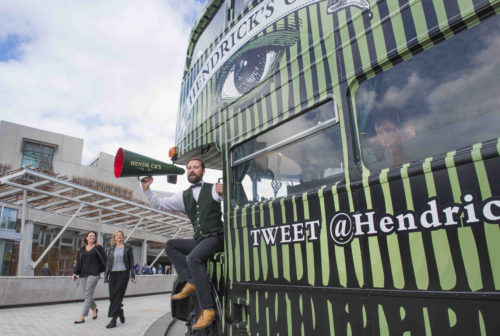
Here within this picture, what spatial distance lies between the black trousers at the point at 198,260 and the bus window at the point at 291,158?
0.64 metres

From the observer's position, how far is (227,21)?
151 inches

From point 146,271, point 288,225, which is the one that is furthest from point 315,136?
point 146,271

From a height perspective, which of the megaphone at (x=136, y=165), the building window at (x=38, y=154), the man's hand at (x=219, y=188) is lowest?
the man's hand at (x=219, y=188)

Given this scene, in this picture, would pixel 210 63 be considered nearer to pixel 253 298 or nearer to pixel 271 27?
pixel 271 27

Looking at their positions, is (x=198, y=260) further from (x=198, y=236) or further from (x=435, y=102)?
(x=435, y=102)

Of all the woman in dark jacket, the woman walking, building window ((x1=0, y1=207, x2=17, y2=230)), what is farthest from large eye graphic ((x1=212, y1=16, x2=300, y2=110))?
building window ((x1=0, y1=207, x2=17, y2=230))

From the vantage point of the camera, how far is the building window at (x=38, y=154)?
105 ft

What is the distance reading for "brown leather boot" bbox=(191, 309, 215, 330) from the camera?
3248 millimetres

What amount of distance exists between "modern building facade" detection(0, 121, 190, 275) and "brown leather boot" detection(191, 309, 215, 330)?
853cm

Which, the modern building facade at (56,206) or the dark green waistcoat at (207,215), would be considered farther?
the modern building facade at (56,206)

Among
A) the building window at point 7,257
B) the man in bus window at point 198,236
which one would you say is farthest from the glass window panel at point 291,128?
the building window at point 7,257

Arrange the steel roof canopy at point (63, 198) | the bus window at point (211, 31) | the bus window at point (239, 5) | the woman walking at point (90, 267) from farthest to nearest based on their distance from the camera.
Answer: the steel roof canopy at point (63, 198)
the woman walking at point (90, 267)
the bus window at point (211, 31)
the bus window at point (239, 5)

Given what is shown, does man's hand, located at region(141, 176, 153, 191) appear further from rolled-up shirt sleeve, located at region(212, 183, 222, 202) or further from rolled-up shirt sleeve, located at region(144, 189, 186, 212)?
rolled-up shirt sleeve, located at region(212, 183, 222, 202)

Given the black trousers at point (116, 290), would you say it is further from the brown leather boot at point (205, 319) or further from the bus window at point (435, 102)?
the bus window at point (435, 102)
